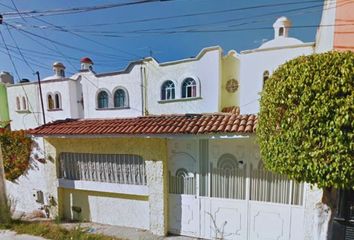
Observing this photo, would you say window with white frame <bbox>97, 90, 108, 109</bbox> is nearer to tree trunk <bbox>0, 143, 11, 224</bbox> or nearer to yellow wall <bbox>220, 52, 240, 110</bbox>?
yellow wall <bbox>220, 52, 240, 110</bbox>

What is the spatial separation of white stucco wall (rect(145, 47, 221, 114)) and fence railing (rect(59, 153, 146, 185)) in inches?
353

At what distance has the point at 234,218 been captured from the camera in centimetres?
536

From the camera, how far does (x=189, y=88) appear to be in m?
14.7

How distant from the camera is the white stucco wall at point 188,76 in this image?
14.0 metres

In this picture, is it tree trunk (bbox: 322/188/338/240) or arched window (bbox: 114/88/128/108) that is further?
arched window (bbox: 114/88/128/108)

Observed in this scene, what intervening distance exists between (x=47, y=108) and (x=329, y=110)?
74.8 feet

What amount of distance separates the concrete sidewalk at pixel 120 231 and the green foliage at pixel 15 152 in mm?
2977

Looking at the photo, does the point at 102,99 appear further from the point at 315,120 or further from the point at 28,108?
the point at 315,120

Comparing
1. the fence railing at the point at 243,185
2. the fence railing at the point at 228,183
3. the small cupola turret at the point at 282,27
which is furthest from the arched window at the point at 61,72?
the fence railing at the point at 228,183

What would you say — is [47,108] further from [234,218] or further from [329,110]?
[329,110]

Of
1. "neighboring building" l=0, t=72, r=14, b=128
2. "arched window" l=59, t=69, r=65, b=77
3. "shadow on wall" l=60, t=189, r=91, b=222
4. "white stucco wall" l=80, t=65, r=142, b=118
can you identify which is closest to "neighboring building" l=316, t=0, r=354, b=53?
"shadow on wall" l=60, t=189, r=91, b=222

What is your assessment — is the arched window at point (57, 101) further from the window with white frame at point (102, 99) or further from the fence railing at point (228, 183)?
the fence railing at point (228, 183)

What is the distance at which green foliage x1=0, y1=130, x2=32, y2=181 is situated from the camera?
7.52 m

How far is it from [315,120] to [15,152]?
9.67m
